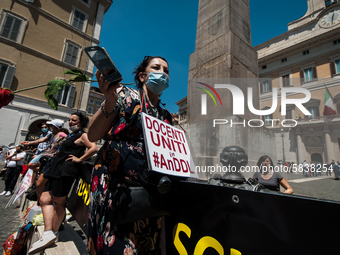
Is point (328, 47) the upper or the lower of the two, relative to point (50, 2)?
upper

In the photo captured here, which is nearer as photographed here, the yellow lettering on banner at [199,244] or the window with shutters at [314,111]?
the yellow lettering on banner at [199,244]

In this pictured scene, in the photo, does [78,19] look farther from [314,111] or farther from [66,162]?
[314,111]

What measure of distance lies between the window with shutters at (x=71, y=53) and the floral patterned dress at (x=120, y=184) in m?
16.1

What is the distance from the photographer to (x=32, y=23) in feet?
41.2

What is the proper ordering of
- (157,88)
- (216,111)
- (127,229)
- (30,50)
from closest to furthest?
(127,229)
(157,88)
(216,111)
(30,50)

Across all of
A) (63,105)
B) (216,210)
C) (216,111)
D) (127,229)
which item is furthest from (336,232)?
(63,105)

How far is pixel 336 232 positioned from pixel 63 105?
15.7 meters

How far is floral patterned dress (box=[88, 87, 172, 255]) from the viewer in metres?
0.92

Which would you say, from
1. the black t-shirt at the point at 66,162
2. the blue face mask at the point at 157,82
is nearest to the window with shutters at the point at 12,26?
the black t-shirt at the point at 66,162

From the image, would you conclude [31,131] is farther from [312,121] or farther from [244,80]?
[312,121]

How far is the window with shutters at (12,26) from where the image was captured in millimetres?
11445

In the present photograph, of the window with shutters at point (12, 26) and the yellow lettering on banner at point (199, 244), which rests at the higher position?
the window with shutters at point (12, 26)

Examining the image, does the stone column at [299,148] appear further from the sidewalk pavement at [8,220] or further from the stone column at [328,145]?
the sidewalk pavement at [8,220]

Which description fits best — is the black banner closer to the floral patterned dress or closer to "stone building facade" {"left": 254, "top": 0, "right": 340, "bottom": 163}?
the floral patterned dress
